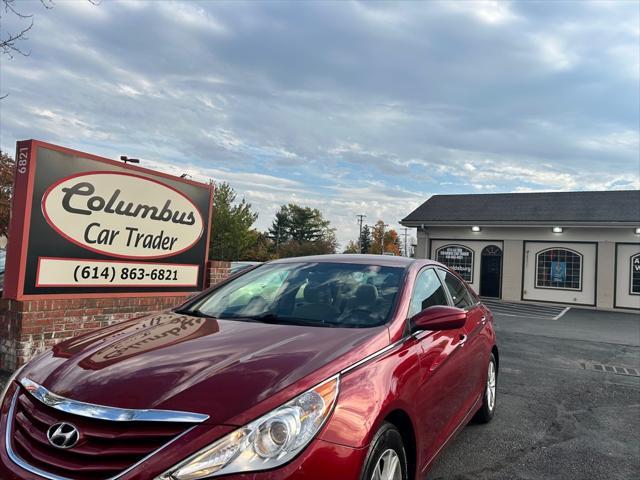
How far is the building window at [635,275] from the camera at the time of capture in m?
20.1

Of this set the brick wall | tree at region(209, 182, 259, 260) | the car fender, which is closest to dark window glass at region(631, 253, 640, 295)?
the brick wall

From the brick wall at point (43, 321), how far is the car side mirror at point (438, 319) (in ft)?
14.2

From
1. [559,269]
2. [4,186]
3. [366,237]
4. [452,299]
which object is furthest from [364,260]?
[366,237]

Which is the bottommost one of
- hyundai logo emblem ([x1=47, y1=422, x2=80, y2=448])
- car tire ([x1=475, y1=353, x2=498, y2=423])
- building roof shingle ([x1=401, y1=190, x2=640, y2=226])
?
car tire ([x1=475, y1=353, x2=498, y2=423])

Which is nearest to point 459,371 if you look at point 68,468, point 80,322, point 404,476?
point 404,476

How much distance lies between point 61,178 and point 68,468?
4559 mm

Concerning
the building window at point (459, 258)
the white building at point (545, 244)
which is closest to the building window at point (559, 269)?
the white building at point (545, 244)

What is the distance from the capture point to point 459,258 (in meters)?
23.9

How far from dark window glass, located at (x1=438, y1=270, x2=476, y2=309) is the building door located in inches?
762

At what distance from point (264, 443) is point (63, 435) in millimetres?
780

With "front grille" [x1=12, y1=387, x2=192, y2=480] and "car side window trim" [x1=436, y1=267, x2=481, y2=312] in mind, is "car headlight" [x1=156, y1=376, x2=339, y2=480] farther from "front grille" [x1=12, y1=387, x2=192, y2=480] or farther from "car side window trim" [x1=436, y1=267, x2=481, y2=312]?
"car side window trim" [x1=436, y1=267, x2=481, y2=312]

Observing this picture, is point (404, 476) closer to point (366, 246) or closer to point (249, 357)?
point (249, 357)

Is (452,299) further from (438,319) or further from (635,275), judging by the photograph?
(635,275)

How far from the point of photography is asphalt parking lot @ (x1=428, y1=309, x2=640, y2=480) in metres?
3.78
